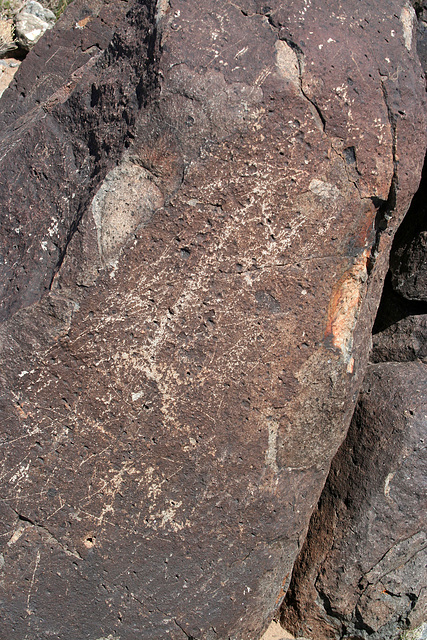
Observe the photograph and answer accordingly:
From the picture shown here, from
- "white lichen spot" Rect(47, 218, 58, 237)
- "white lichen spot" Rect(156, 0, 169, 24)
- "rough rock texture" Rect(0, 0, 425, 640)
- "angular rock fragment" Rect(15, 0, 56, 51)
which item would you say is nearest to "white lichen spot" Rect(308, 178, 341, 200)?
"rough rock texture" Rect(0, 0, 425, 640)

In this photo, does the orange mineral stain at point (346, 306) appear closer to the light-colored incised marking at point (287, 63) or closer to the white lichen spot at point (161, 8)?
the light-colored incised marking at point (287, 63)

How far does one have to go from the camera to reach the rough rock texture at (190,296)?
127 centimetres

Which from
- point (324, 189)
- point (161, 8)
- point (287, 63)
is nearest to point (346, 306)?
point (324, 189)

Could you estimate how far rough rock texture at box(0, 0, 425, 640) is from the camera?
1.27 meters

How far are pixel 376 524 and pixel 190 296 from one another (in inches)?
41.0

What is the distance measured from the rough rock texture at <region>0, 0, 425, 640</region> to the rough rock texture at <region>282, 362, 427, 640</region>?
8.6 inches

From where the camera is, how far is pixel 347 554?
5.89ft

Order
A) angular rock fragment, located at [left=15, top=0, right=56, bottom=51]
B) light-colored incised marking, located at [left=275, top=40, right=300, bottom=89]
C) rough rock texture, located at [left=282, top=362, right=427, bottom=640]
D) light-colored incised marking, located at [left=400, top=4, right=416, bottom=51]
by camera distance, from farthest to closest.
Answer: angular rock fragment, located at [left=15, top=0, right=56, bottom=51] < rough rock texture, located at [left=282, top=362, right=427, bottom=640] < light-colored incised marking, located at [left=400, top=4, right=416, bottom=51] < light-colored incised marking, located at [left=275, top=40, right=300, bottom=89]

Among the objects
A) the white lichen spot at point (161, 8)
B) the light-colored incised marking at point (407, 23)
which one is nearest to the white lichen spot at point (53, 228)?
the white lichen spot at point (161, 8)

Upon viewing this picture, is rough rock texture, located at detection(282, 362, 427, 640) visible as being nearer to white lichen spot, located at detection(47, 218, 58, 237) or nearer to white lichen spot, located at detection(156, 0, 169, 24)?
white lichen spot, located at detection(47, 218, 58, 237)

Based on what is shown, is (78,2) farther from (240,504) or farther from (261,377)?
(240,504)

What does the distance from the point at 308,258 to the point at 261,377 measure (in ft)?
1.13

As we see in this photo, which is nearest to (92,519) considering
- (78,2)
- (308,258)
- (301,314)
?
(301,314)

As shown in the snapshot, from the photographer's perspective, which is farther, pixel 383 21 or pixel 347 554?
pixel 347 554
